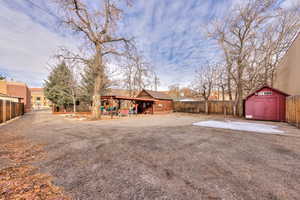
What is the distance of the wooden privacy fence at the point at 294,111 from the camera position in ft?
24.1

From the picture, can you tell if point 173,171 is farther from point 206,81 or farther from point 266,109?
point 206,81

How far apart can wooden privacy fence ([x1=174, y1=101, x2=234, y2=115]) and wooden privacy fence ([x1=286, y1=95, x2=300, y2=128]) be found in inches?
236

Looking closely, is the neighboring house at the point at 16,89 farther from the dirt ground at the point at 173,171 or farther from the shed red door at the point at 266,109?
the shed red door at the point at 266,109

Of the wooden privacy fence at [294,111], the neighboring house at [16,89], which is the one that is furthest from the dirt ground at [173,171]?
the neighboring house at [16,89]

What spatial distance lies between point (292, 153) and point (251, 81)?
15077 mm

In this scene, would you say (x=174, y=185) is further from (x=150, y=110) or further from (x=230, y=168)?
(x=150, y=110)

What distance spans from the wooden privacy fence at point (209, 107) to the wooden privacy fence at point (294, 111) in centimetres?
598

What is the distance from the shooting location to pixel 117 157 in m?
3.25

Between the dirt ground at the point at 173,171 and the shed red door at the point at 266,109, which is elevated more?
the shed red door at the point at 266,109

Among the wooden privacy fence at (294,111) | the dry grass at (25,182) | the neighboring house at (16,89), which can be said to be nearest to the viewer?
the dry grass at (25,182)

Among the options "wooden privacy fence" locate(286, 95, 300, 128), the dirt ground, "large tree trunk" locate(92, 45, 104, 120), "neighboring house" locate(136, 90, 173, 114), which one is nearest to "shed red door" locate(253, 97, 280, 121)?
"wooden privacy fence" locate(286, 95, 300, 128)

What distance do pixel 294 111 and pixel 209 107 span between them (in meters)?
10.2

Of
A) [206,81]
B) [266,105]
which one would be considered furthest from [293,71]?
[206,81]

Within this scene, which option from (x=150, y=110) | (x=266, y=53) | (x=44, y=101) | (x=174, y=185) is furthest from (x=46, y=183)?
(x=44, y=101)
